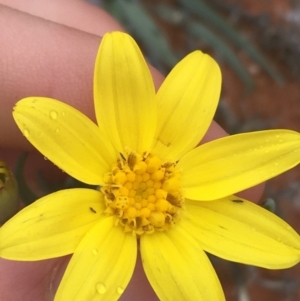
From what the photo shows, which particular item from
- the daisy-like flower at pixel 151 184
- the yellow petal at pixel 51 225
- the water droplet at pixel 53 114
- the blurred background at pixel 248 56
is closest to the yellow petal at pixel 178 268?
the daisy-like flower at pixel 151 184

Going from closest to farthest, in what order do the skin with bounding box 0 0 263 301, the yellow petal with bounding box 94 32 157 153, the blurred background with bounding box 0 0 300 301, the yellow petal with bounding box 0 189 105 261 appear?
the yellow petal with bounding box 0 189 105 261 < the yellow petal with bounding box 94 32 157 153 < the skin with bounding box 0 0 263 301 < the blurred background with bounding box 0 0 300 301

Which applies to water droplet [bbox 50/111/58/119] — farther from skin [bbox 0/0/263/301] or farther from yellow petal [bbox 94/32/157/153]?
skin [bbox 0/0/263/301]

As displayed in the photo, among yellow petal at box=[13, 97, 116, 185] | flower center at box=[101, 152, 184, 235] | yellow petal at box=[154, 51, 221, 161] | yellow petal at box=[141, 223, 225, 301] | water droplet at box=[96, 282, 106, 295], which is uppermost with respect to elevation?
yellow petal at box=[154, 51, 221, 161]

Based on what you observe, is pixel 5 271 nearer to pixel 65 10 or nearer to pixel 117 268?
pixel 117 268

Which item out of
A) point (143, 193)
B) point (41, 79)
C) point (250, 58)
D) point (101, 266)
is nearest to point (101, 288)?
point (101, 266)

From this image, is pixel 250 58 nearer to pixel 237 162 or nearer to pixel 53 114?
pixel 237 162

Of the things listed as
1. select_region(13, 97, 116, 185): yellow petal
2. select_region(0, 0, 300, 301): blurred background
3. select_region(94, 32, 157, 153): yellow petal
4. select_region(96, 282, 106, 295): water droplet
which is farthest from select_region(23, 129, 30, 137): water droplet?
select_region(0, 0, 300, 301): blurred background

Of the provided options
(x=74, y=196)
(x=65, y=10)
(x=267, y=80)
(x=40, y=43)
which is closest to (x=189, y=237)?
(x=74, y=196)

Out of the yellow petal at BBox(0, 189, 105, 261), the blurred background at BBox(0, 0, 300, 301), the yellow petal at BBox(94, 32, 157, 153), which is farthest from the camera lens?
the blurred background at BBox(0, 0, 300, 301)
